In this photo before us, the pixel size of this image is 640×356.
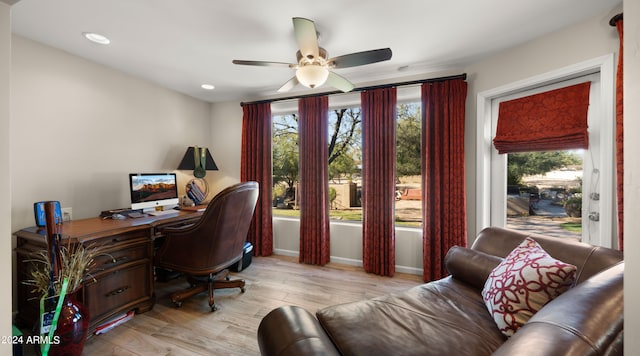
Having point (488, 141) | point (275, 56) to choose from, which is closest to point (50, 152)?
point (275, 56)

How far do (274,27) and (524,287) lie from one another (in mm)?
2299

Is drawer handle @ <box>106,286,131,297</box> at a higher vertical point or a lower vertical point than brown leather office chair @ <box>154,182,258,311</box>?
lower

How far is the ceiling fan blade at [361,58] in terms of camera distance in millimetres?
1738

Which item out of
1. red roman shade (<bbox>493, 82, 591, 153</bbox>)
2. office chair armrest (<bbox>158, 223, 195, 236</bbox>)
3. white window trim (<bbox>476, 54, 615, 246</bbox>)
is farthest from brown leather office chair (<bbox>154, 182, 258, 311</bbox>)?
red roman shade (<bbox>493, 82, 591, 153</bbox>)

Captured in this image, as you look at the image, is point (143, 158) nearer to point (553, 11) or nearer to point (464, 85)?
point (464, 85)

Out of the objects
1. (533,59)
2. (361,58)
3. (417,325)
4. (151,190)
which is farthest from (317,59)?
(151,190)

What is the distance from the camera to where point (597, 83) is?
1.88 meters

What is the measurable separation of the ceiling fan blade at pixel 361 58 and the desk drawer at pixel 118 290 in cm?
237

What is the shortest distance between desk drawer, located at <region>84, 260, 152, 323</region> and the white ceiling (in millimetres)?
1943

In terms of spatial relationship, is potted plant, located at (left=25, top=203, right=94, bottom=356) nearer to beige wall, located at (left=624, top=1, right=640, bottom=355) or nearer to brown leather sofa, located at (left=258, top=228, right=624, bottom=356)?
brown leather sofa, located at (left=258, top=228, right=624, bottom=356)

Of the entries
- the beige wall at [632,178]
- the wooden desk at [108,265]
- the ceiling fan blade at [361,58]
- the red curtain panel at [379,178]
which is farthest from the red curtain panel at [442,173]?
the wooden desk at [108,265]

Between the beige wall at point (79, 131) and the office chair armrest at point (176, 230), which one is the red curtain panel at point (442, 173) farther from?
the beige wall at point (79, 131)

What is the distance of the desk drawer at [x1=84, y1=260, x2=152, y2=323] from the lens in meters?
1.79

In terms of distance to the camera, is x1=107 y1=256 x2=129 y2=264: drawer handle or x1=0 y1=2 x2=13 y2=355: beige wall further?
x1=107 y1=256 x2=129 y2=264: drawer handle
